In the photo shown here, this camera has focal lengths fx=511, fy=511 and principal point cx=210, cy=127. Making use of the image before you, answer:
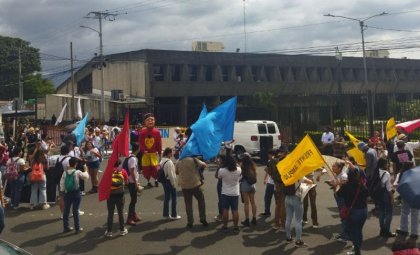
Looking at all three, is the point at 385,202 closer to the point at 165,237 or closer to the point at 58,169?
the point at 165,237

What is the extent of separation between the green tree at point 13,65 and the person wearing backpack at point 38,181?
6348cm

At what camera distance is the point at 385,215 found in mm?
9500

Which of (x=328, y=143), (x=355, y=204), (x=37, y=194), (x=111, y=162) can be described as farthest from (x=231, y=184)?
(x=328, y=143)

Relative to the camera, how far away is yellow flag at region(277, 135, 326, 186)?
884 cm

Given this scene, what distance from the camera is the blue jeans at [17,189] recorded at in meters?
12.1

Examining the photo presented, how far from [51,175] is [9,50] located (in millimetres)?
68487

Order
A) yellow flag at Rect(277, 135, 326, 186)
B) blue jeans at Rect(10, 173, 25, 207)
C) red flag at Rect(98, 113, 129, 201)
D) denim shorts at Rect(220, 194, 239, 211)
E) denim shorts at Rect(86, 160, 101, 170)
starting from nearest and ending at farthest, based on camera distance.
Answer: yellow flag at Rect(277, 135, 326, 186)
red flag at Rect(98, 113, 129, 201)
denim shorts at Rect(220, 194, 239, 211)
blue jeans at Rect(10, 173, 25, 207)
denim shorts at Rect(86, 160, 101, 170)

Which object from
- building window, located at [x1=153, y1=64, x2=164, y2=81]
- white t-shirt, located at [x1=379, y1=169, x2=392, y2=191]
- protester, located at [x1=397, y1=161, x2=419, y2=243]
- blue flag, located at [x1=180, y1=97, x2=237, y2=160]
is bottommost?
protester, located at [x1=397, y1=161, x2=419, y2=243]

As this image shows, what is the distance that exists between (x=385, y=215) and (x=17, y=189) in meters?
8.29

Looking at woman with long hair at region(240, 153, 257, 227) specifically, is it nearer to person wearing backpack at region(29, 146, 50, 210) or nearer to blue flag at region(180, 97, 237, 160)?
blue flag at region(180, 97, 237, 160)

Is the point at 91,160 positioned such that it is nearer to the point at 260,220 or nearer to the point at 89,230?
the point at 89,230

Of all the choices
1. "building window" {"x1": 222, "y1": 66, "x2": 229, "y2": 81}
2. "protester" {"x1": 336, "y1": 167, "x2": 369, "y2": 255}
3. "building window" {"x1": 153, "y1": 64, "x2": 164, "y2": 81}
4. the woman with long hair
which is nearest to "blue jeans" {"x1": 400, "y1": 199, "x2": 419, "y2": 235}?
"protester" {"x1": 336, "y1": 167, "x2": 369, "y2": 255}

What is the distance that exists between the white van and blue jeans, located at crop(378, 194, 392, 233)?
38.2 ft

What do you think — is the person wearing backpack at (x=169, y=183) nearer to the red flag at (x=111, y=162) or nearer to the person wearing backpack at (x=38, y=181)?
the red flag at (x=111, y=162)
